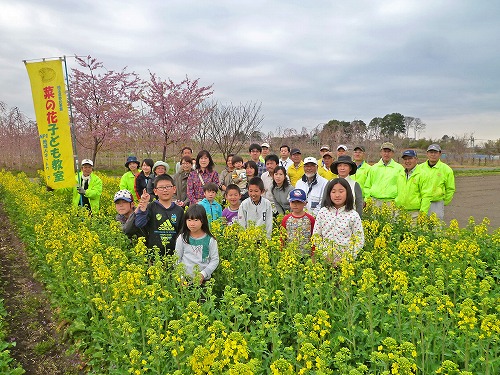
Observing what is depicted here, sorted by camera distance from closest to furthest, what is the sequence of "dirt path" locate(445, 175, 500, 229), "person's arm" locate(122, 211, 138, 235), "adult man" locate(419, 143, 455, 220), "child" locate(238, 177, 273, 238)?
1. "person's arm" locate(122, 211, 138, 235)
2. "child" locate(238, 177, 273, 238)
3. "adult man" locate(419, 143, 455, 220)
4. "dirt path" locate(445, 175, 500, 229)

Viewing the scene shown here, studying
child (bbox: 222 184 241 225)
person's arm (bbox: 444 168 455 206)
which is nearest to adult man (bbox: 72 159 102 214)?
child (bbox: 222 184 241 225)

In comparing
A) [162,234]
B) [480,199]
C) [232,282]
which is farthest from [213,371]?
[480,199]

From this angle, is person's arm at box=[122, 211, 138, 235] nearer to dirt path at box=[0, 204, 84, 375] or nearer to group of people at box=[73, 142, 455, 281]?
group of people at box=[73, 142, 455, 281]

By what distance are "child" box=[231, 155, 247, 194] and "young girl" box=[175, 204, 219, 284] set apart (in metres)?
2.86

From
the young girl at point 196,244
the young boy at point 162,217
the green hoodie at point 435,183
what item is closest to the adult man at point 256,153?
the young boy at point 162,217

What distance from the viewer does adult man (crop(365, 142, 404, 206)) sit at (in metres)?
A: 7.79

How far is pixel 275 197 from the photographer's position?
716cm

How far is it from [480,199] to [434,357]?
1951 cm

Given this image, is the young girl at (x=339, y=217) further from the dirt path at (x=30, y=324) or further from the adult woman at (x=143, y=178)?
the adult woman at (x=143, y=178)

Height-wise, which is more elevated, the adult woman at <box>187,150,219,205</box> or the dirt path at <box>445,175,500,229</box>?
the adult woman at <box>187,150,219,205</box>

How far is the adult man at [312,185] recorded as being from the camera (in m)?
6.53

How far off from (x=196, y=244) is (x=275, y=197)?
268 cm

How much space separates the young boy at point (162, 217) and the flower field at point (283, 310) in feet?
2.08

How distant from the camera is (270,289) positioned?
445cm
